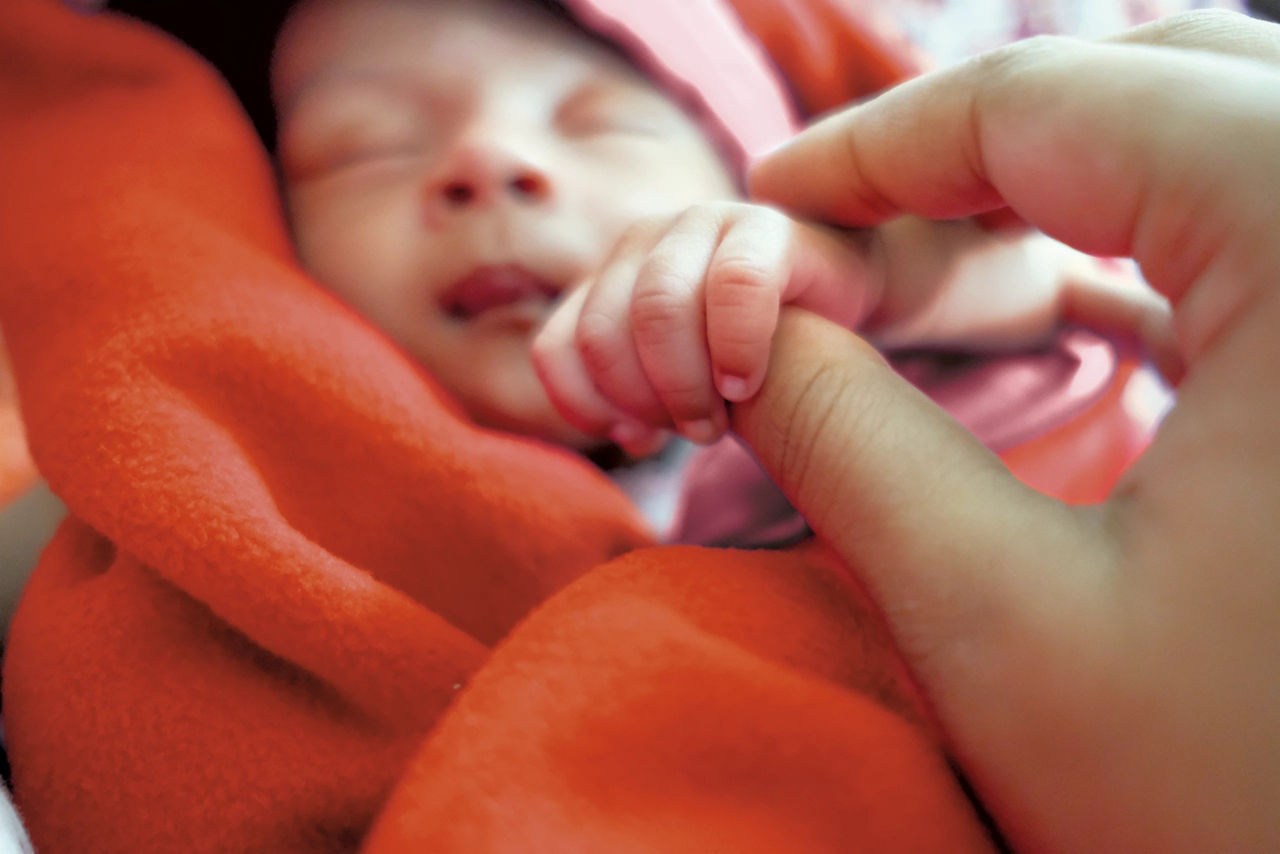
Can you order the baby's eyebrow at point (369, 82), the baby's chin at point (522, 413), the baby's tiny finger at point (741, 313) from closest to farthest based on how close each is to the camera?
the baby's tiny finger at point (741, 313) < the baby's chin at point (522, 413) < the baby's eyebrow at point (369, 82)

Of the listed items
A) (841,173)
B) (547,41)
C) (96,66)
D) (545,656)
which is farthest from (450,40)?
(545,656)

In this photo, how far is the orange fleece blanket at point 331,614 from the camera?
1.09ft

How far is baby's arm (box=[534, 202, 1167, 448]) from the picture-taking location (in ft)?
1.20

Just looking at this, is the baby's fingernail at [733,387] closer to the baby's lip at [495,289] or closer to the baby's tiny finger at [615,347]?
the baby's tiny finger at [615,347]

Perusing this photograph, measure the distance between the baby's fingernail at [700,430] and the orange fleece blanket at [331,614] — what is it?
60mm

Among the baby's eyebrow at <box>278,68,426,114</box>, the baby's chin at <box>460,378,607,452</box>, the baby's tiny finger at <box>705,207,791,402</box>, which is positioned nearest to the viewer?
the baby's tiny finger at <box>705,207,791,402</box>

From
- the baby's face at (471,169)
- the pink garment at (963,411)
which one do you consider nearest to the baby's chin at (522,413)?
the baby's face at (471,169)

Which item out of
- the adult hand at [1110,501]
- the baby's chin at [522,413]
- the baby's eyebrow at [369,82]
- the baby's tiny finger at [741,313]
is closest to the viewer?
the adult hand at [1110,501]

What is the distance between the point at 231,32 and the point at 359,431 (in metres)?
0.59

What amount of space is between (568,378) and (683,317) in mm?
82

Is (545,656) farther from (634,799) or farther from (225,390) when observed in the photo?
(225,390)

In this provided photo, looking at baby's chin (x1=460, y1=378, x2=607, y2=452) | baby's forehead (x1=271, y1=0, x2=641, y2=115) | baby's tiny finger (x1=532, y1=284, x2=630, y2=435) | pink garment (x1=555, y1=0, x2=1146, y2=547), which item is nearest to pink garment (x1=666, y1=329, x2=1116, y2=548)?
pink garment (x1=555, y1=0, x2=1146, y2=547)

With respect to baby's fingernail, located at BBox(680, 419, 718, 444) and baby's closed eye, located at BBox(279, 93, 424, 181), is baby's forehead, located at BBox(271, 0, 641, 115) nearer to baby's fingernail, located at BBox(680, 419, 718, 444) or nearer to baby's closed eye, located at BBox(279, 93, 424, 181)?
baby's closed eye, located at BBox(279, 93, 424, 181)

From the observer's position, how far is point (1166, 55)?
11.7 inches
